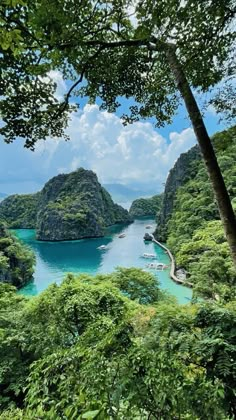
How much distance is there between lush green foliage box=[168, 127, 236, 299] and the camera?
29.7 feet

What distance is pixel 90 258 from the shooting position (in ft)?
102

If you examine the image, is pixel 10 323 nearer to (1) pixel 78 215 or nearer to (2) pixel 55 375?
(2) pixel 55 375

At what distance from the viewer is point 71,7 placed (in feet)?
7.48

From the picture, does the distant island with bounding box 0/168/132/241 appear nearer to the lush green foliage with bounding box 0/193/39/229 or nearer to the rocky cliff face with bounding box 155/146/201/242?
the lush green foliage with bounding box 0/193/39/229

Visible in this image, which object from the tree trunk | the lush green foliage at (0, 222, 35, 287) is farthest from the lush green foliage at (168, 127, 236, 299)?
the lush green foliage at (0, 222, 35, 287)

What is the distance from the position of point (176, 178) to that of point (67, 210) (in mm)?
17978

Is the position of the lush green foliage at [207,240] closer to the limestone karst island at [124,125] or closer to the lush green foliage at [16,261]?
the limestone karst island at [124,125]

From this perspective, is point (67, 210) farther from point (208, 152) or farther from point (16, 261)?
point (208, 152)

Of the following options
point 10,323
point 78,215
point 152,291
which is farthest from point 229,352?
point 78,215

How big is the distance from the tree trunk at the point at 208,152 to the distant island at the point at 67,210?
4212 cm

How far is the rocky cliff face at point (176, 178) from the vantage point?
3831 centimetres

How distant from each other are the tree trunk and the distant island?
42.1m

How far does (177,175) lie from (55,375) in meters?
39.7

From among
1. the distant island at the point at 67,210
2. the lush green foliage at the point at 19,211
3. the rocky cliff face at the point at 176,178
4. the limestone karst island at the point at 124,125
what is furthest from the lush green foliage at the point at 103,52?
the lush green foliage at the point at 19,211
